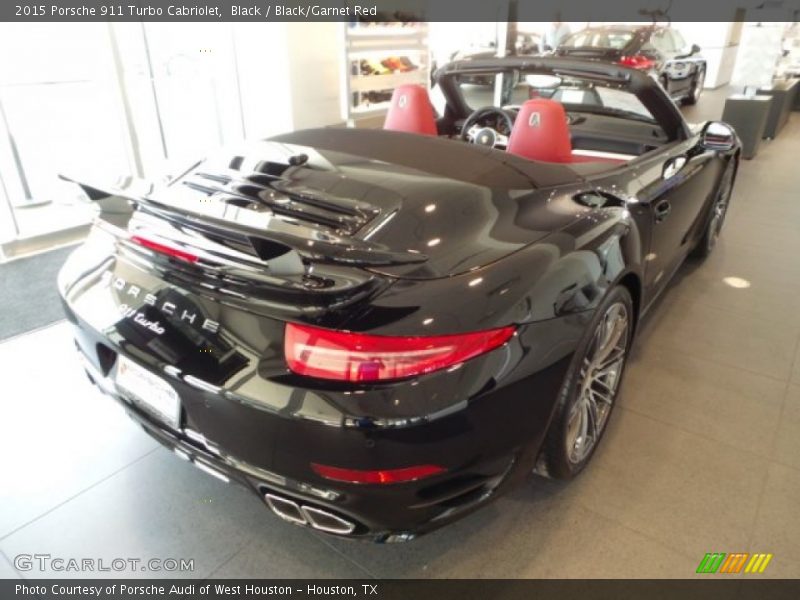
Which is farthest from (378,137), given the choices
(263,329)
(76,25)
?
(76,25)

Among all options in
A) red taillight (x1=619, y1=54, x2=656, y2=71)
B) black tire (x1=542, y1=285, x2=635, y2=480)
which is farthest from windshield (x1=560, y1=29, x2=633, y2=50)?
black tire (x1=542, y1=285, x2=635, y2=480)

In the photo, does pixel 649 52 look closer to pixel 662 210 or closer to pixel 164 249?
pixel 662 210

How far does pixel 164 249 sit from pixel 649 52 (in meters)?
9.90

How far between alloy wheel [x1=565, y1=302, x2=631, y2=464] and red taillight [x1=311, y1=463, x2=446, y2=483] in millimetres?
566

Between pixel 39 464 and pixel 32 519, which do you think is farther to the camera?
pixel 39 464

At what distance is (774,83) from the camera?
8.16 m

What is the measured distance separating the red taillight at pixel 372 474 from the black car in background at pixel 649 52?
8.45m

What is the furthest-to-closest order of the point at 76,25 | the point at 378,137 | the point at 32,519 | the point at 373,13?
1. the point at 373,13
2. the point at 76,25
3. the point at 378,137
4. the point at 32,519

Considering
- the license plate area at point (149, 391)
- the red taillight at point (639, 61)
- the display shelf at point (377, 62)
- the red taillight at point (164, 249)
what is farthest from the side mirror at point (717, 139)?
the red taillight at point (639, 61)

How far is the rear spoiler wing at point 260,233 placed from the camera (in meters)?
1.08

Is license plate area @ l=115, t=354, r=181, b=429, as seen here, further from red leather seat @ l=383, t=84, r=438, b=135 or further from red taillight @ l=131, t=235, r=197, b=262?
red leather seat @ l=383, t=84, r=438, b=135

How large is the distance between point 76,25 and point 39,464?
355 centimetres

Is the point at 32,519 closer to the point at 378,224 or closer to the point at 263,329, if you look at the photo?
the point at 263,329

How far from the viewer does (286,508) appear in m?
1.24
